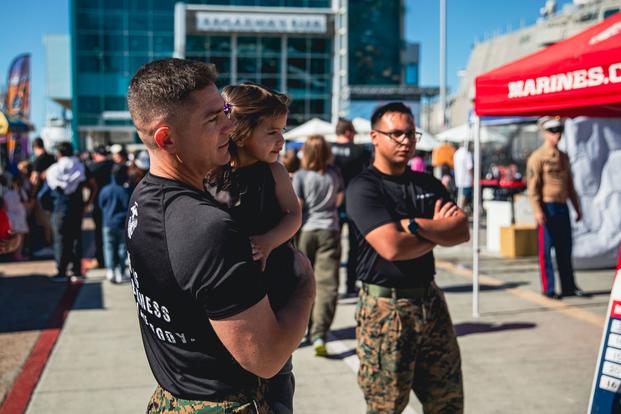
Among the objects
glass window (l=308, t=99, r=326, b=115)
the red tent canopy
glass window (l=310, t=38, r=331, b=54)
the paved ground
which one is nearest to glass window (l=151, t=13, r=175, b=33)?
glass window (l=310, t=38, r=331, b=54)

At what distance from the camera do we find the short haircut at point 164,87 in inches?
62.2

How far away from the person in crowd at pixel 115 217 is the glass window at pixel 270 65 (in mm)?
34025

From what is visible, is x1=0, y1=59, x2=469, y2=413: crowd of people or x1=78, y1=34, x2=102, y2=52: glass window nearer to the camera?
x1=0, y1=59, x2=469, y2=413: crowd of people

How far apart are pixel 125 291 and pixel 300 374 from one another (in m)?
4.09

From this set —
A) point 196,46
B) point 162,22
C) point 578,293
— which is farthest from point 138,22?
point 578,293

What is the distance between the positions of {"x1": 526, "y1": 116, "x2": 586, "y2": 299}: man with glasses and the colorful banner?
628 inches

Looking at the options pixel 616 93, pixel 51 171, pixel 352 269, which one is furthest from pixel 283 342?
pixel 51 171

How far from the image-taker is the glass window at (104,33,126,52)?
4447cm

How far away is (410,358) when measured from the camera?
10.2 ft

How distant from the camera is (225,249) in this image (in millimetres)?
1465

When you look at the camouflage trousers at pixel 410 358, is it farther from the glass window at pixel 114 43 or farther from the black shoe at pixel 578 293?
the glass window at pixel 114 43

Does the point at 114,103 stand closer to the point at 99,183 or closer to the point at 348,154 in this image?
the point at 99,183

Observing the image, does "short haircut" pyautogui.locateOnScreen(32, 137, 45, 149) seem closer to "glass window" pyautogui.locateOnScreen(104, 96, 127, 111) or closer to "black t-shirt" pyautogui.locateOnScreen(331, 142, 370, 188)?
"black t-shirt" pyautogui.locateOnScreen(331, 142, 370, 188)

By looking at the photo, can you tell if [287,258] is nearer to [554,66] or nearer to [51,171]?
[554,66]
